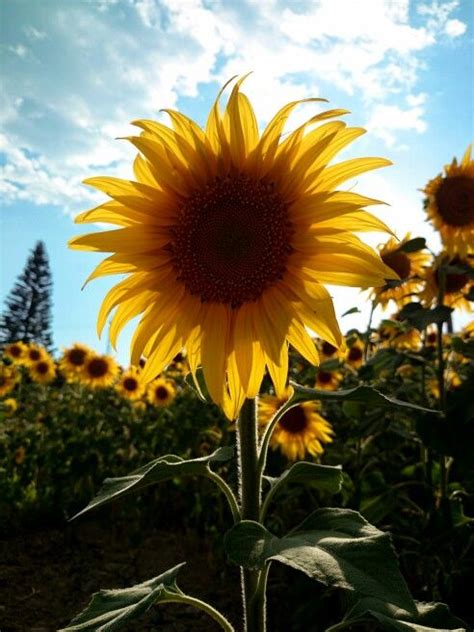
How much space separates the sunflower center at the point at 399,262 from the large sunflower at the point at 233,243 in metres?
2.97

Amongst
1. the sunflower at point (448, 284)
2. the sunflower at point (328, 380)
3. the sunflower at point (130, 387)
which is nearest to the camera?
the sunflower at point (448, 284)

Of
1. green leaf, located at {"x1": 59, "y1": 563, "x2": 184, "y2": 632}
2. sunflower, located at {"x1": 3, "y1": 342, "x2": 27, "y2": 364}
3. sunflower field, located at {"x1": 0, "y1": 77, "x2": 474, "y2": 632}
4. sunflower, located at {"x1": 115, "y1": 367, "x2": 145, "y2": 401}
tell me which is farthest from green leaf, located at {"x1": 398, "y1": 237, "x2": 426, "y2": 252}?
sunflower, located at {"x1": 3, "y1": 342, "x2": 27, "y2": 364}

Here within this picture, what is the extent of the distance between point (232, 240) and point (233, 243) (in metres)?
0.01

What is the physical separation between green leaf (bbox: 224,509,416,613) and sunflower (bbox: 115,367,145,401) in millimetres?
7217

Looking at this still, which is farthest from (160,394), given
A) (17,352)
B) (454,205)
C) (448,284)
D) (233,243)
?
(233,243)

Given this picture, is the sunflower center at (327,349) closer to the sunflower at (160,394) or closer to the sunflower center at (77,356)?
the sunflower at (160,394)

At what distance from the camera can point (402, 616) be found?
59.7 inches

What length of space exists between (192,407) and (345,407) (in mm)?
4843

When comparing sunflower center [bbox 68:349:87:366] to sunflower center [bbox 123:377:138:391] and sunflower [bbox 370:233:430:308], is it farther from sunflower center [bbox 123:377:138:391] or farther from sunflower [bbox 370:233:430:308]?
sunflower [bbox 370:233:430:308]

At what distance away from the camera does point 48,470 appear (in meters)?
5.85

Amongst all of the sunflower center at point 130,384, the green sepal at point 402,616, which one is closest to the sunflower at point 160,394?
the sunflower center at point 130,384

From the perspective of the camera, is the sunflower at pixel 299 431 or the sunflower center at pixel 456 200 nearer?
the sunflower center at pixel 456 200

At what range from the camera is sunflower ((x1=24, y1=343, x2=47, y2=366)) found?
9499mm

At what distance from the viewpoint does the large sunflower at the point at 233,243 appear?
1.81 meters
